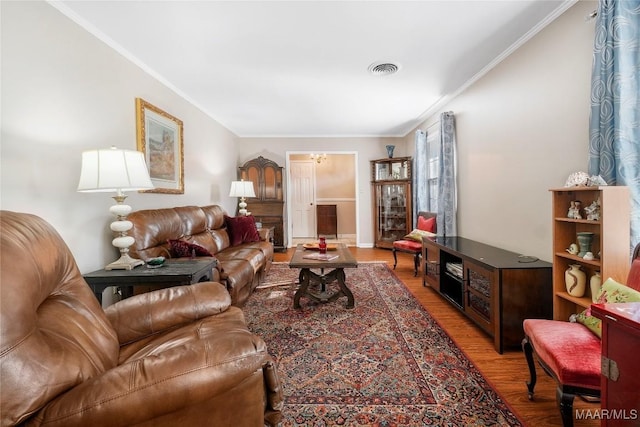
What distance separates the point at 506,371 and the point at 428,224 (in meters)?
2.59

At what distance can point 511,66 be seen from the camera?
8.27 ft

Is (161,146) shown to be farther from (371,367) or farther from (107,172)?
(371,367)

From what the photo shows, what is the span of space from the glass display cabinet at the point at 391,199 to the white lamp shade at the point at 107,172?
4.53m

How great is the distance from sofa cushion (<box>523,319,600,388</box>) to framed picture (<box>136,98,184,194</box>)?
118 inches

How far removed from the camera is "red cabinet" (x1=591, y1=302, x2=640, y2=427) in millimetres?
860

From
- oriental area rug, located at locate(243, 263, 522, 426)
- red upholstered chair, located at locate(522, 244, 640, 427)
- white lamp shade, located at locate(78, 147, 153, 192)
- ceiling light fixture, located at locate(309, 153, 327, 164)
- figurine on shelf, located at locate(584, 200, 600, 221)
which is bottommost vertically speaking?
oriental area rug, located at locate(243, 263, 522, 426)

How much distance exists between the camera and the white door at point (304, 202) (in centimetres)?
740

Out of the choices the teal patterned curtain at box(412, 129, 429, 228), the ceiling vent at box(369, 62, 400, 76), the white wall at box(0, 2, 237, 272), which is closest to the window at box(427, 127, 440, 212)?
the teal patterned curtain at box(412, 129, 429, 228)

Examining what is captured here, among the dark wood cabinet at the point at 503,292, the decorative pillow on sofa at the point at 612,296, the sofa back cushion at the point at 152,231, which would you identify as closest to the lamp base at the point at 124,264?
the sofa back cushion at the point at 152,231

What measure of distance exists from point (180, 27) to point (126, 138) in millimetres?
1096

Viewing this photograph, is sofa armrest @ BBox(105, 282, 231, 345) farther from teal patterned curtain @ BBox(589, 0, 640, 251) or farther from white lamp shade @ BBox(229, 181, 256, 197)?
white lamp shade @ BBox(229, 181, 256, 197)

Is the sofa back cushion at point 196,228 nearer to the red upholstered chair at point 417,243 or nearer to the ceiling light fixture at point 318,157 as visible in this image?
the red upholstered chair at point 417,243

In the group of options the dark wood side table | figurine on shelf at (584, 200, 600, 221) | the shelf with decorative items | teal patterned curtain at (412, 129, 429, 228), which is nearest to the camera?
the shelf with decorative items

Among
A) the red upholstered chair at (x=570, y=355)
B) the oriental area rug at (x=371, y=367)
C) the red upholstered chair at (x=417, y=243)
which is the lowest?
the oriental area rug at (x=371, y=367)
